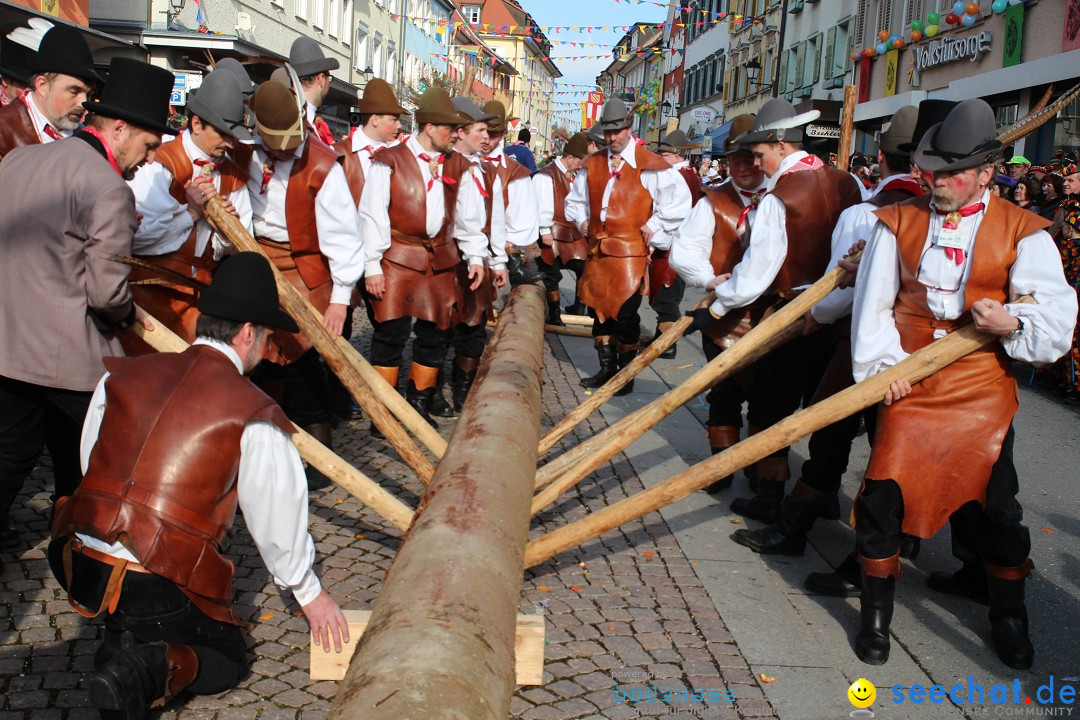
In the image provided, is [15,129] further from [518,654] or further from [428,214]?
[518,654]

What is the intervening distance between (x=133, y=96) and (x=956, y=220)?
3.11 m

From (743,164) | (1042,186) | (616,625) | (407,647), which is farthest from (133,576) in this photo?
(1042,186)

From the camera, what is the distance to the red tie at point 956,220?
151 inches

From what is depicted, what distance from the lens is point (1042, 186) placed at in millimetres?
10117

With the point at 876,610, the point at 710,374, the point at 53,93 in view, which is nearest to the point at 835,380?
the point at 710,374

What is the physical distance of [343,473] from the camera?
3746 mm

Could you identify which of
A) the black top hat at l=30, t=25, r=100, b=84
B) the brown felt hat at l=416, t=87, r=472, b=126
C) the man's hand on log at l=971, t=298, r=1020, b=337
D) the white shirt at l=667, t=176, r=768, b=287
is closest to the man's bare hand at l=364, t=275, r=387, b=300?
the brown felt hat at l=416, t=87, r=472, b=126

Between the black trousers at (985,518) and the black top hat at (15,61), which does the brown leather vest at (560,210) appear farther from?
the black trousers at (985,518)

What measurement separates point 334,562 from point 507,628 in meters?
1.82

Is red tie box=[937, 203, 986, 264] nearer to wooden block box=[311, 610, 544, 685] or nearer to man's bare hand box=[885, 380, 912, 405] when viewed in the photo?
man's bare hand box=[885, 380, 912, 405]

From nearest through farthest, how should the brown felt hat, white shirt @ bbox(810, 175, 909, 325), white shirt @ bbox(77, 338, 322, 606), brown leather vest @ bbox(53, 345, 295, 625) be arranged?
1. brown leather vest @ bbox(53, 345, 295, 625)
2. white shirt @ bbox(77, 338, 322, 606)
3. white shirt @ bbox(810, 175, 909, 325)
4. the brown felt hat

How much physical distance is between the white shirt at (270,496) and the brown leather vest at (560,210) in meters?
7.68

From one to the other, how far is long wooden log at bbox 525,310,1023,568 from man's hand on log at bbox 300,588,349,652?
859 mm

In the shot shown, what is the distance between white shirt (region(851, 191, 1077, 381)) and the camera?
363cm
